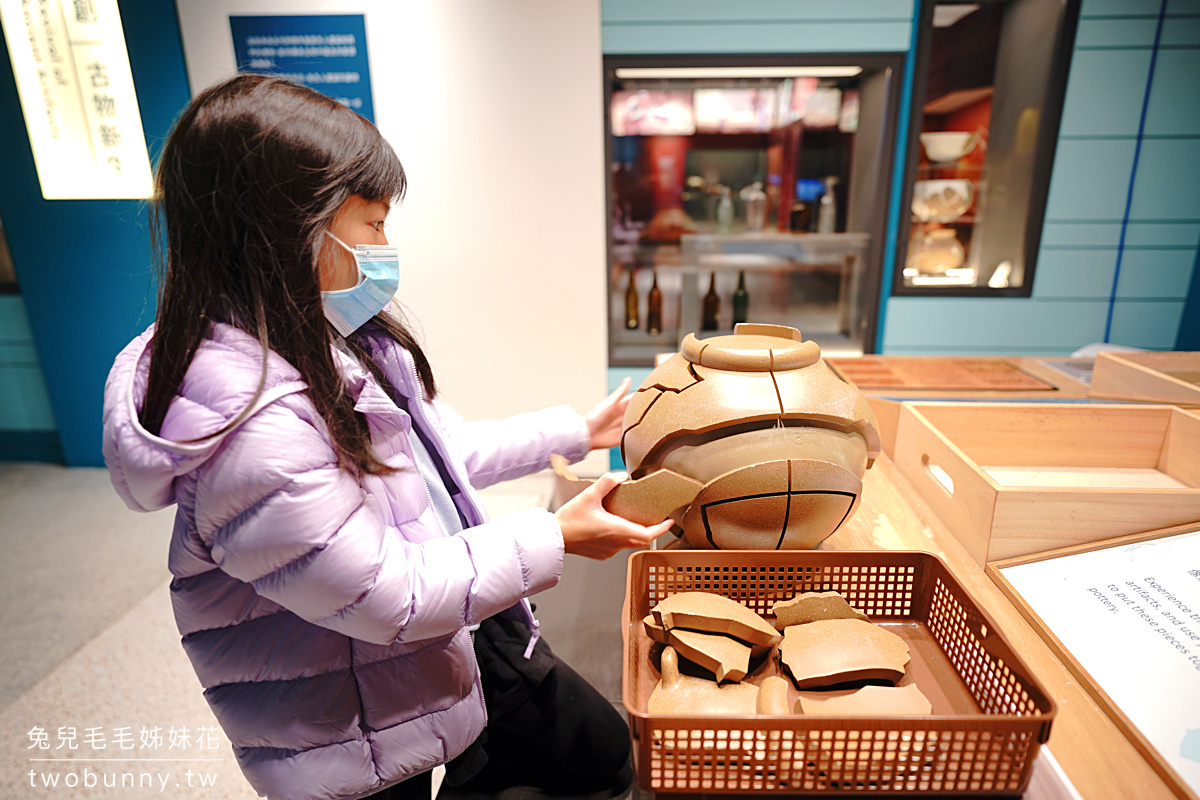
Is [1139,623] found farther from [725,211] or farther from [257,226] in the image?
[725,211]

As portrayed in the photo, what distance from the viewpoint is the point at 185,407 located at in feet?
2.56

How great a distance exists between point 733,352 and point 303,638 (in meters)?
0.75

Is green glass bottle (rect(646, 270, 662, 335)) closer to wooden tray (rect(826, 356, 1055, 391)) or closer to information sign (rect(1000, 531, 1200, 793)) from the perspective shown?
wooden tray (rect(826, 356, 1055, 391))

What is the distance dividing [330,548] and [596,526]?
0.36m

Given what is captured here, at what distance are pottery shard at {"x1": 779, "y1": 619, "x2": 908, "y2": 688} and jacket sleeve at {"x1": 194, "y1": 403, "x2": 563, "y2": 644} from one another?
1.18 ft

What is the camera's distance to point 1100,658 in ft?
2.86

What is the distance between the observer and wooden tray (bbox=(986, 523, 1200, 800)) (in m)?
0.74

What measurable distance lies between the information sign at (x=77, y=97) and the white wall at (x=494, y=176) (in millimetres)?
433

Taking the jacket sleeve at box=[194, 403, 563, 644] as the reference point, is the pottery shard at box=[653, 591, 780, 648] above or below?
below

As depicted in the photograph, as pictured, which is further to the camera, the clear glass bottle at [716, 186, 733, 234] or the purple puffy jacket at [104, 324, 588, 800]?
the clear glass bottle at [716, 186, 733, 234]

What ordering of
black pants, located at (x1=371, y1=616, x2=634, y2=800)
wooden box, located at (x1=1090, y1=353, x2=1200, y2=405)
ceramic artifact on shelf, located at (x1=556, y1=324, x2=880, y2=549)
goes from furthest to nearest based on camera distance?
wooden box, located at (x1=1090, y1=353, x2=1200, y2=405) → black pants, located at (x1=371, y1=616, x2=634, y2=800) → ceramic artifact on shelf, located at (x1=556, y1=324, x2=880, y2=549)

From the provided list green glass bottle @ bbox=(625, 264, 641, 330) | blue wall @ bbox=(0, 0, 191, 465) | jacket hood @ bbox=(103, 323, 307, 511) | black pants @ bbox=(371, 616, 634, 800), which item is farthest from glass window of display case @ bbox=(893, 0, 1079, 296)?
blue wall @ bbox=(0, 0, 191, 465)

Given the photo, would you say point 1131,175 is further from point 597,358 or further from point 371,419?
point 371,419

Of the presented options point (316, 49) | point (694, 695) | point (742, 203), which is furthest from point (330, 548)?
point (742, 203)
